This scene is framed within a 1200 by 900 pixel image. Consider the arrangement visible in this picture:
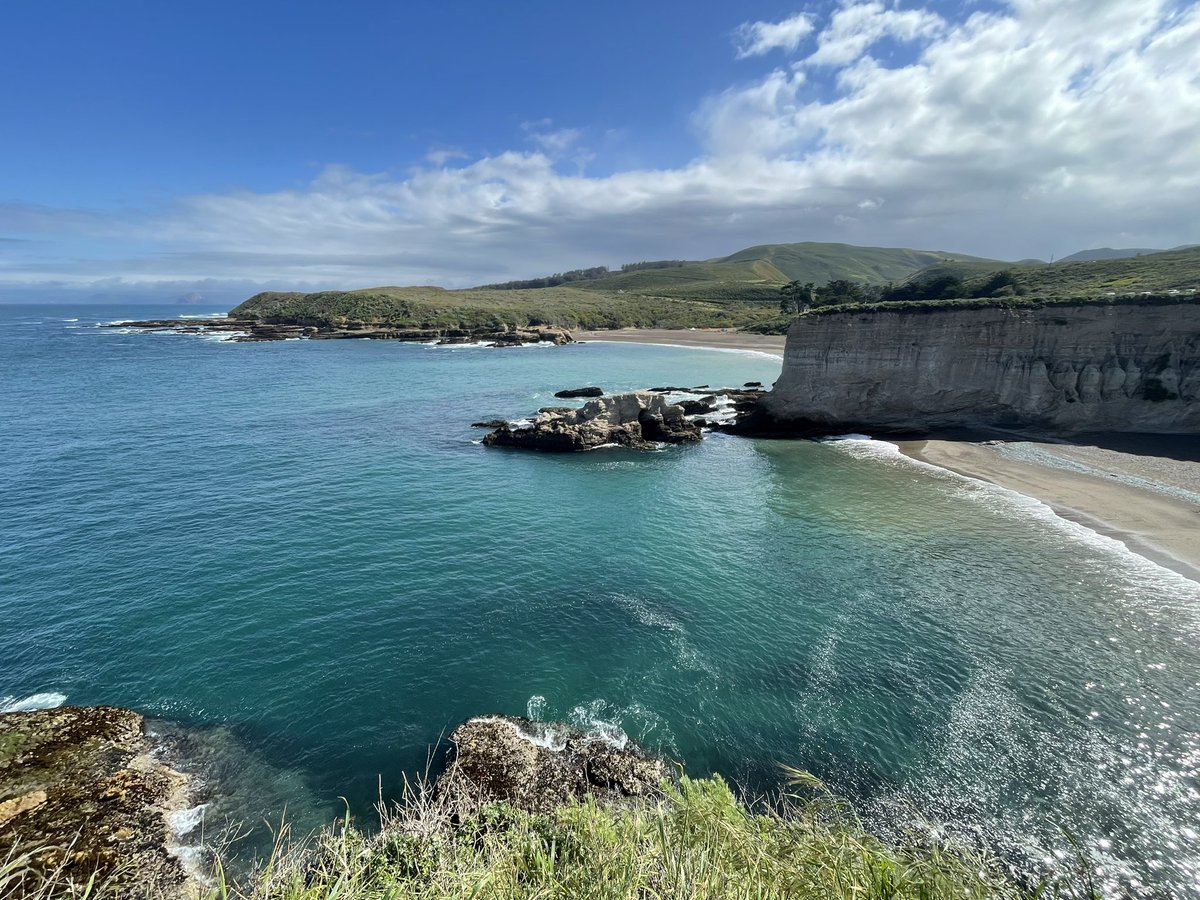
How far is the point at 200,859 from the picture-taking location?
1138 centimetres

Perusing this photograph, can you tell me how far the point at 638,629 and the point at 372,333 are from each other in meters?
128

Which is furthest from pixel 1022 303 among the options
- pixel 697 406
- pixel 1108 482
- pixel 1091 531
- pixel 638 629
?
pixel 638 629

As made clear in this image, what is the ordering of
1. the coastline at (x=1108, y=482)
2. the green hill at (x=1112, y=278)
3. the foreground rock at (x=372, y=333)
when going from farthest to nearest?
the foreground rock at (x=372, y=333)
the green hill at (x=1112, y=278)
the coastline at (x=1108, y=482)

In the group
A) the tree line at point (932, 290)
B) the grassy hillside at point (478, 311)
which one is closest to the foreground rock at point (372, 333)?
the grassy hillside at point (478, 311)

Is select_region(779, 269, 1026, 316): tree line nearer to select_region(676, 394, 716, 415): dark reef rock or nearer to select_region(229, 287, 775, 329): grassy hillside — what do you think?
select_region(676, 394, 716, 415): dark reef rock

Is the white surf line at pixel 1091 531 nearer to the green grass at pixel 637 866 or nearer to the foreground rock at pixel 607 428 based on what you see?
the foreground rock at pixel 607 428

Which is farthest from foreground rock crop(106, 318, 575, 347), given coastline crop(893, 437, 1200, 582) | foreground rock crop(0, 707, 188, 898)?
foreground rock crop(0, 707, 188, 898)

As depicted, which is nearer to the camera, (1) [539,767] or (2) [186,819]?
(2) [186,819]

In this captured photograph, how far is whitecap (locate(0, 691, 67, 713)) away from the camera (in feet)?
49.1

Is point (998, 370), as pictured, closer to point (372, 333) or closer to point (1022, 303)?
point (1022, 303)

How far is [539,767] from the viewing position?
13.3 metres

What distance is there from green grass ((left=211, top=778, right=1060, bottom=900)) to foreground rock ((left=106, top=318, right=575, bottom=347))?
11993 cm

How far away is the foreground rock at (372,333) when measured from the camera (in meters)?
125

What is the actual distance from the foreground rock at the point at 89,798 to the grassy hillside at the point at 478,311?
133 m
